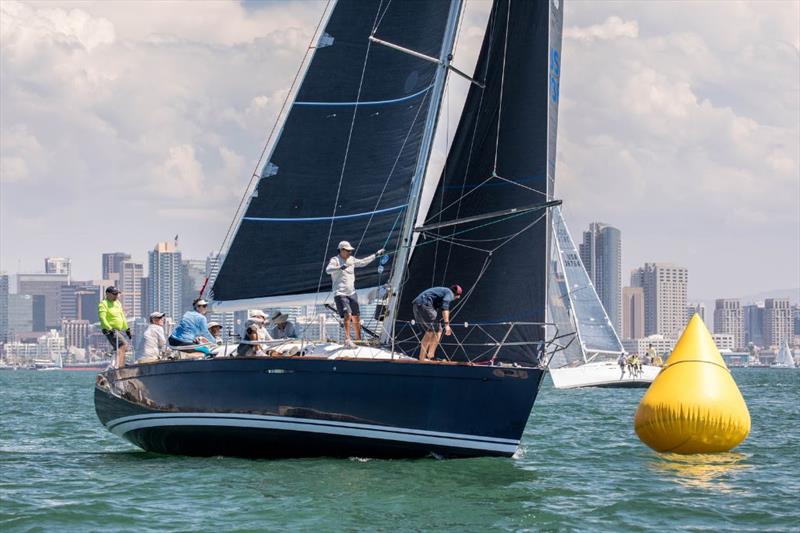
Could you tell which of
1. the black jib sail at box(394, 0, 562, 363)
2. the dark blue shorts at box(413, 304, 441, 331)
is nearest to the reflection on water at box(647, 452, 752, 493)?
the black jib sail at box(394, 0, 562, 363)

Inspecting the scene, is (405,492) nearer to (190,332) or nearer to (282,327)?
(282,327)

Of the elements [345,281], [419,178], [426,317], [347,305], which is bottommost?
[426,317]

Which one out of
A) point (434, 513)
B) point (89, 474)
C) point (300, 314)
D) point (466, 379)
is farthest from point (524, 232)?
point (89, 474)

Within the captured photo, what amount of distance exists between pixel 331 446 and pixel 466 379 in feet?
6.89

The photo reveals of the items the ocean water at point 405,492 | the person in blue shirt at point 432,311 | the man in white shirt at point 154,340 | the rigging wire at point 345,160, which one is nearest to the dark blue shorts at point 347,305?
the rigging wire at point 345,160

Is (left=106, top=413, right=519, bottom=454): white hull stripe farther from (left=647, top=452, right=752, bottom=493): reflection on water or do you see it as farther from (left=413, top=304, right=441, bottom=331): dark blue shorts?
(left=647, top=452, right=752, bottom=493): reflection on water

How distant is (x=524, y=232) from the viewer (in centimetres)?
1833

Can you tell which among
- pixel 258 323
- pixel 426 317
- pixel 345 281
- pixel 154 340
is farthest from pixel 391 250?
pixel 154 340

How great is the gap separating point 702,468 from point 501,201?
4748mm

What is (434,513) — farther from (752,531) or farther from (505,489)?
(752,531)

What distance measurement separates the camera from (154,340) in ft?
65.0

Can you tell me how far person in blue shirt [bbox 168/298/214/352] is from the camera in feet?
61.6

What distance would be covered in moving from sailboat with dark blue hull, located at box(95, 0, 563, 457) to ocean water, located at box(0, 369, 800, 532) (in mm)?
573

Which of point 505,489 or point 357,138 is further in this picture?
point 357,138
